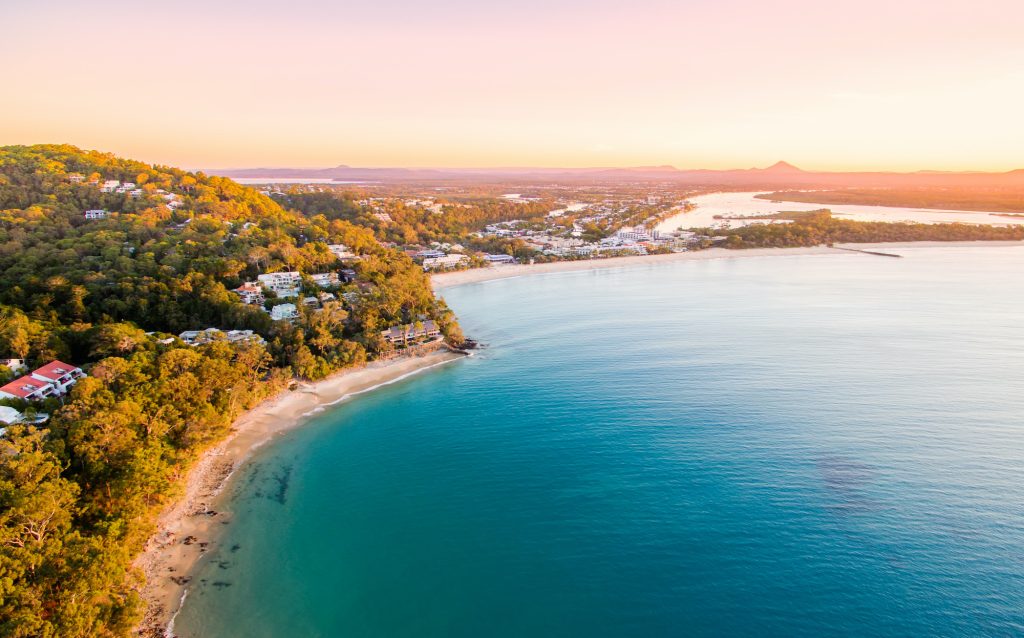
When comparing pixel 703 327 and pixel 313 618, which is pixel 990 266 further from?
pixel 313 618

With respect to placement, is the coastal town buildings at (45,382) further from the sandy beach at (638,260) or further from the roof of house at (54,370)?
the sandy beach at (638,260)

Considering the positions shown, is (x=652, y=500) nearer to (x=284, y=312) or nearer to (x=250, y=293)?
(x=284, y=312)

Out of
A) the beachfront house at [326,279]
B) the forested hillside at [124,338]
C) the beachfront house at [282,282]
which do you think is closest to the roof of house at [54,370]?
the forested hillside at [124,338]

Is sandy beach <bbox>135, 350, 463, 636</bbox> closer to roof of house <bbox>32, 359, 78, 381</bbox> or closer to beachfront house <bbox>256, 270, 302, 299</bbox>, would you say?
roof of house <bbox>32, 359, 78, 381</bbox>

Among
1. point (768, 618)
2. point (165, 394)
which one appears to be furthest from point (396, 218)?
point (768, 618)

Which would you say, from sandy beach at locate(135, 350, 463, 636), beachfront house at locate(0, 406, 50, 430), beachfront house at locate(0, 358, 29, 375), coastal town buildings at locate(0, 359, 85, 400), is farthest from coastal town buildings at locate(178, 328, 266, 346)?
beachfront house at locate(0, 406, 50, 430)

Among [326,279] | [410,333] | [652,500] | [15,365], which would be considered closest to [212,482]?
[15,365]
